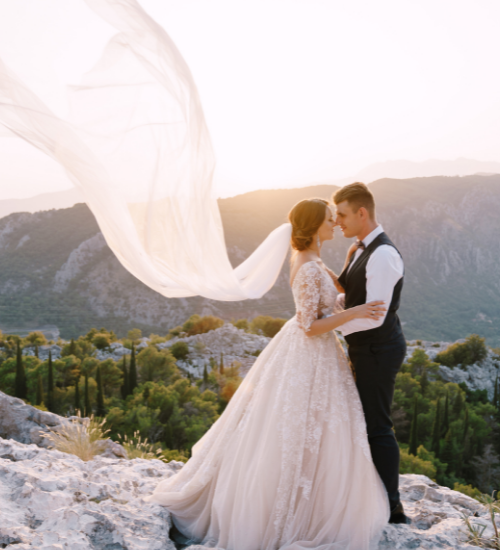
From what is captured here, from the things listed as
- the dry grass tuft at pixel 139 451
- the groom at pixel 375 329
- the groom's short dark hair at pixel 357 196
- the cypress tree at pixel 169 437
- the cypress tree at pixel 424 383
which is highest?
the groom's short dark hair at pixel 357 196

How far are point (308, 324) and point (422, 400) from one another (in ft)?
92.8

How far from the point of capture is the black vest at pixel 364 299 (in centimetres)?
260

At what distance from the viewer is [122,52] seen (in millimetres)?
2195

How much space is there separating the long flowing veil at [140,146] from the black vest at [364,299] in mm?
887

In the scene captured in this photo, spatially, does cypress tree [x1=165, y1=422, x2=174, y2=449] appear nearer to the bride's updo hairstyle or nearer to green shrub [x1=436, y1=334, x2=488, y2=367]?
the bride's updo hairstyle

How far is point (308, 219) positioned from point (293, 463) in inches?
57.0

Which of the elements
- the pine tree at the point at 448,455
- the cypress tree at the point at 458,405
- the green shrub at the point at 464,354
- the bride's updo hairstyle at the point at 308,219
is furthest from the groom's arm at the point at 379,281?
the green shrub at the point at 464,354

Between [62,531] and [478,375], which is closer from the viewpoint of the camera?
[62,531]

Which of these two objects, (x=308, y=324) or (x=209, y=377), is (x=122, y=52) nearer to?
(x=308, y=324)

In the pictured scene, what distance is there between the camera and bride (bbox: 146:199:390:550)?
2348 mm

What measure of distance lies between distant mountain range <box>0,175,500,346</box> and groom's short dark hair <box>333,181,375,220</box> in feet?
156

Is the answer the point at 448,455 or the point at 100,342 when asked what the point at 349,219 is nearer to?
the point at 448,455

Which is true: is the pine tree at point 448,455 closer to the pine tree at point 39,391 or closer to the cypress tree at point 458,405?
the cypress tree at point 458,405

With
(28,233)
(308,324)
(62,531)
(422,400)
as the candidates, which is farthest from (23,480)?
(28,233)
